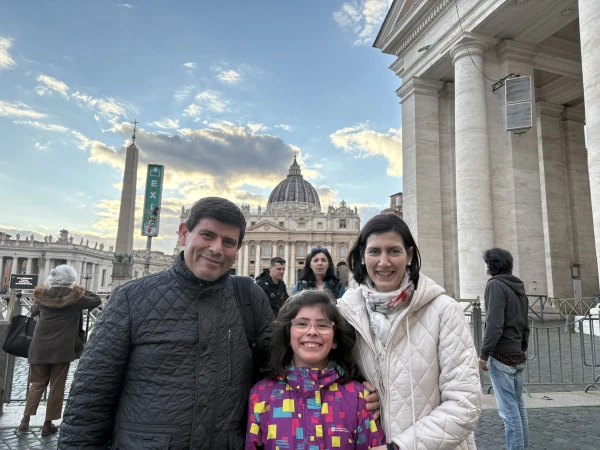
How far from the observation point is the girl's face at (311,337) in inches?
71.4

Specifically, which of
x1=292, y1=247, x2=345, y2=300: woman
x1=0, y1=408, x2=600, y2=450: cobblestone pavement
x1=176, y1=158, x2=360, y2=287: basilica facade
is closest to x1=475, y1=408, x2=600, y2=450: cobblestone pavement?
x1=0, y1=408, x2=600, y2=450: cobblestone pavement

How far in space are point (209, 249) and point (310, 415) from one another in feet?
2.83

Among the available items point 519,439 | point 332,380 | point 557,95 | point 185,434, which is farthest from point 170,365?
point 557,95

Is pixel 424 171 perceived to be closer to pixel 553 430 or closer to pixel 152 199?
pixel 553 430

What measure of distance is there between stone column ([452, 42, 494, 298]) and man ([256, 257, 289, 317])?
736 cm

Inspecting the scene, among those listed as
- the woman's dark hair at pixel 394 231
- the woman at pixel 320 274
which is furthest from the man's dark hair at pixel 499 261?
the woman's dark hair at pixel 394 231

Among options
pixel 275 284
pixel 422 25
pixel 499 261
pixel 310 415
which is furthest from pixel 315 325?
pixel 422 25

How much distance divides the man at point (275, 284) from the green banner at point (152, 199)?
1421cm

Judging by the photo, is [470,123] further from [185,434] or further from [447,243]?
[185,434]

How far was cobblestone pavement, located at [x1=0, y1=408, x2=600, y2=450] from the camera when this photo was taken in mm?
3697

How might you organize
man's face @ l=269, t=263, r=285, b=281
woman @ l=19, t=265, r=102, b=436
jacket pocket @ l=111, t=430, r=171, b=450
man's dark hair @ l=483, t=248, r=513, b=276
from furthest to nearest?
man's face @ l=269, t=263, r=285, b=281 < woman @ l=19, t=265, r=102, b=436 < man's dark hair @ l=483, t=248, r=513, b=276 < jacket pocket @ l=111, t=430, r=171, b=450

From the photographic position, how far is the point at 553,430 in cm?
407

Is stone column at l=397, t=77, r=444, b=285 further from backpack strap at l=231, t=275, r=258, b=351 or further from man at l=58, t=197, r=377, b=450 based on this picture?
man at l=58, t=197, r=377, b=450

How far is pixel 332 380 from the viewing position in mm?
1778
